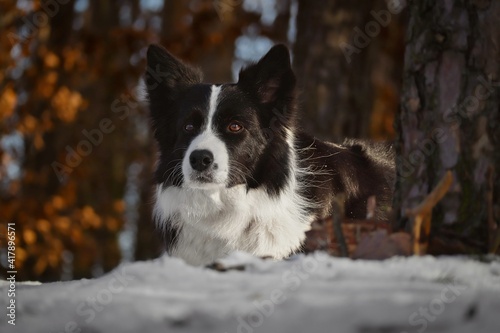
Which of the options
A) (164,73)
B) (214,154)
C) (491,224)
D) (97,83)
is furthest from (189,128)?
(97,83)

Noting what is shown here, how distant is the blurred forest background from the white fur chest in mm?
1840

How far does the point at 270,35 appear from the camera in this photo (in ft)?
45.4

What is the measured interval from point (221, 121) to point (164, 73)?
75 cm

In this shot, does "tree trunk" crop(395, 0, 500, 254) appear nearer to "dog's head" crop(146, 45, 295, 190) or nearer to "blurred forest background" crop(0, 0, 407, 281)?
"dog's head" crop(146, 45, 295, 190)

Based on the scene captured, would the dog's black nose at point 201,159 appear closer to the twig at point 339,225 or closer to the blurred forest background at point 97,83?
the twig at point 339,225

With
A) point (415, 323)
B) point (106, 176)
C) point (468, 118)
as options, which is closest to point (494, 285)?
point (415, 323)

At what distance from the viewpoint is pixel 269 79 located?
5309 mm

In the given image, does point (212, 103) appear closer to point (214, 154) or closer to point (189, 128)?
point (189, 128)

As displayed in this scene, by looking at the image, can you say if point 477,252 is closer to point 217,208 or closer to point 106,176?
point 217,208

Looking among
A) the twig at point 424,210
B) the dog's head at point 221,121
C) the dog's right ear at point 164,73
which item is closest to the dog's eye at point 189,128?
the dog's head at point 221,121

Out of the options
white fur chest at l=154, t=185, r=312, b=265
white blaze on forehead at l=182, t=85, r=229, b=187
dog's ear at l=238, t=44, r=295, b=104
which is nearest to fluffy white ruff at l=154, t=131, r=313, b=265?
white fur chest at l=154, t=185, r=312, b=265

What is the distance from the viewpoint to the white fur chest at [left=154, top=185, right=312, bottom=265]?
5094 millimetres

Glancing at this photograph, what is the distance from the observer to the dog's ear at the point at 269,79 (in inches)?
207

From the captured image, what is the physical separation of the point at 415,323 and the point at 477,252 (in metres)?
1.05
